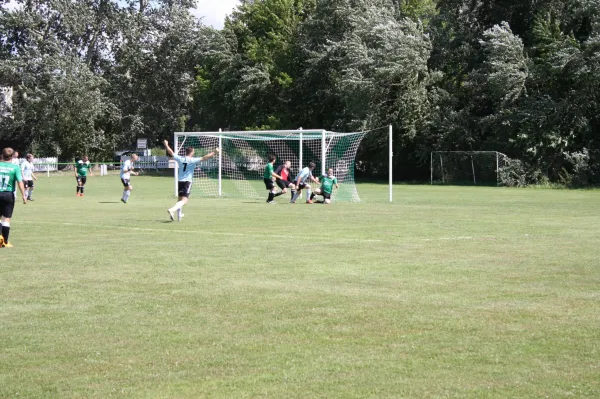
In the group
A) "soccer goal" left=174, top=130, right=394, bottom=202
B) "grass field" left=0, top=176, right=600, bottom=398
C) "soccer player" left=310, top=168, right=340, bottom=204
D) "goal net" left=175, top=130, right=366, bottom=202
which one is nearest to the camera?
"grass field" left=0, top=176, right=600, bottom=398

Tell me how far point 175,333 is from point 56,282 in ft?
12.3

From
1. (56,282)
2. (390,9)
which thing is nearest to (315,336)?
(56,282)

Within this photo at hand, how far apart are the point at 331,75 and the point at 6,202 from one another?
47.1 meters

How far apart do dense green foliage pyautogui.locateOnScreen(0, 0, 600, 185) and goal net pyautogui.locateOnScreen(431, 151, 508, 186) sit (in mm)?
809

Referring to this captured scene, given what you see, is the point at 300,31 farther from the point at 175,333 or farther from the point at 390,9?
the point at 175,333

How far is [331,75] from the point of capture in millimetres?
61281

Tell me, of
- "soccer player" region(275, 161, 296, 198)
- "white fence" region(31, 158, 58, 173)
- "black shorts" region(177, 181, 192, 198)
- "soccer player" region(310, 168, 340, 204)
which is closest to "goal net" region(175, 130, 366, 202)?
"soccer player" region(275, 161, 296, 198)

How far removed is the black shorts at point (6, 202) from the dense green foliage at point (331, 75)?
35.8 meters

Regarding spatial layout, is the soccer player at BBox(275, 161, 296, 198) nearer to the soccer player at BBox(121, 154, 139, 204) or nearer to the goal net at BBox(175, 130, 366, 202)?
the goal net at BBox(175, 130, 366, 202)

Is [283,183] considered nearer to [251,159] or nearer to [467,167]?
[251,159]

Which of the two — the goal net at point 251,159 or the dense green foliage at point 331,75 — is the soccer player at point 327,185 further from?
the dense green foliage at point 331,75

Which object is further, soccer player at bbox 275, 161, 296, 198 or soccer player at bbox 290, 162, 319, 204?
soccer player at bbox 275, 161, 296, 198

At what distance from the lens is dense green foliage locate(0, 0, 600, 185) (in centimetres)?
4738

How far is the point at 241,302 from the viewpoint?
9.65m
